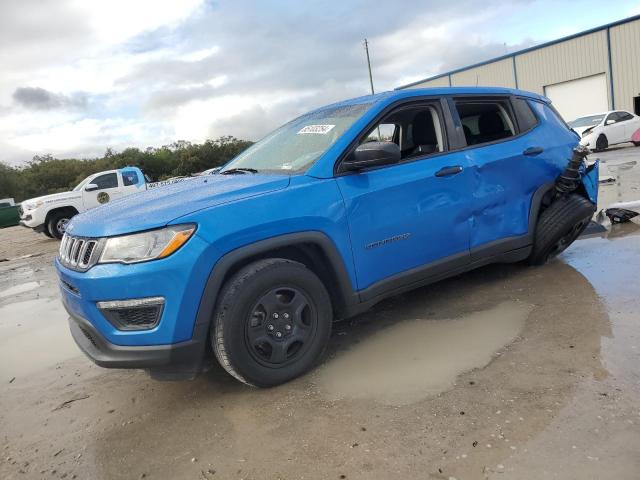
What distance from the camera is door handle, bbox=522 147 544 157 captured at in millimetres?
4125

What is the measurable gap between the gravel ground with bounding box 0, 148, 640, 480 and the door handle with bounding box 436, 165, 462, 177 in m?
1.06

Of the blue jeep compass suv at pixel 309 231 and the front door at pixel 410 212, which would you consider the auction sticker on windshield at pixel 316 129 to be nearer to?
the blue jeep compass suv at pixel 309 231

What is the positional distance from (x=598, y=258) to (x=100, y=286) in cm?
432

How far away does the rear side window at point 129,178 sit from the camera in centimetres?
1570

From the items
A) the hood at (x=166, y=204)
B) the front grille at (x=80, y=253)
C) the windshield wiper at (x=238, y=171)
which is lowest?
the front grille at (x=80, y=253)

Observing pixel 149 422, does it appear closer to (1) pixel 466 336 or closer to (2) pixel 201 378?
(2) pixel 201 378

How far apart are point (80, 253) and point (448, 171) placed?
2418 mm

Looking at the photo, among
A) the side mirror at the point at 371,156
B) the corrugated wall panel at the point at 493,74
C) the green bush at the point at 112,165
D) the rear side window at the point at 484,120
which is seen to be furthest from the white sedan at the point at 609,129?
the green bush at the point at 112,165

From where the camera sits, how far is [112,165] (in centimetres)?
4853

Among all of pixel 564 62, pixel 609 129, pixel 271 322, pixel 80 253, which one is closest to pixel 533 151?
pixel 271 322

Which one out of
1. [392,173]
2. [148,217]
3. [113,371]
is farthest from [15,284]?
[392,173]

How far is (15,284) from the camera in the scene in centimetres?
789

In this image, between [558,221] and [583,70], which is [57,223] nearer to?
[558,221]

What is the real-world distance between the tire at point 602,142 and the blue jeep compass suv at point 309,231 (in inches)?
628
